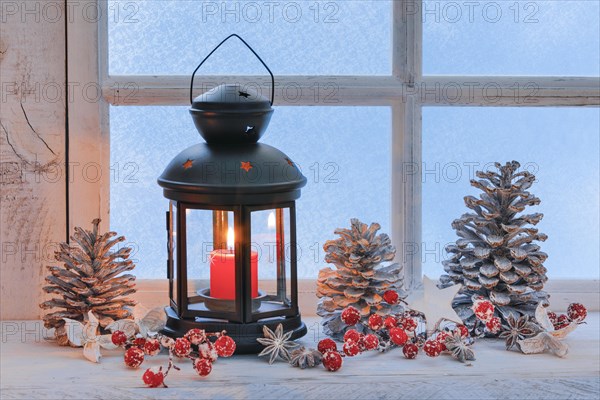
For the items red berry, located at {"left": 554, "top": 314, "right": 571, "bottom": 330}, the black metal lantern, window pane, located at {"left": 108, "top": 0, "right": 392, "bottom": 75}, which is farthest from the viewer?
window pane, located at {"left": 108, "top": 0, "right": 392, "bottom": 75}

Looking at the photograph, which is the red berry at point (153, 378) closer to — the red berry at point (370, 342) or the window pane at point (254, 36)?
the red berry at point (370, 342)

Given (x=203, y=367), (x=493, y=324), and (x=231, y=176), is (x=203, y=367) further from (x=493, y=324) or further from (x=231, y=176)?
(x=493, y=324)

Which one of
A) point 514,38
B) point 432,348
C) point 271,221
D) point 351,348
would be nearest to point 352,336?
point 351,348

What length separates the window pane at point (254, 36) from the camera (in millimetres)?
1839

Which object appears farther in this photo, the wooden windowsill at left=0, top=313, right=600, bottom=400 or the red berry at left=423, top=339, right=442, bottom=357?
the red berry at left=423, top=339, right=442, bottom=357

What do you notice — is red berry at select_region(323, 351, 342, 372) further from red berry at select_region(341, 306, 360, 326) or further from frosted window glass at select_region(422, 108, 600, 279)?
frosted window glass at select_region(422, 108, 600, 279)

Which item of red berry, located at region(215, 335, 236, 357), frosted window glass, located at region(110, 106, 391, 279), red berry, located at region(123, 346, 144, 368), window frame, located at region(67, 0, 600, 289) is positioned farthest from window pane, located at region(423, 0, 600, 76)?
red berry, located at region(123, 346, 144, 368)

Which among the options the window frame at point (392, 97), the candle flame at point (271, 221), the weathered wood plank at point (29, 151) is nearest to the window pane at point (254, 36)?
the window frame at point (392, 97)

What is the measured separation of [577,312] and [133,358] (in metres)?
A: 0.80

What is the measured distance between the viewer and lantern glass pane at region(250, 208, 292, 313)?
1621 mm

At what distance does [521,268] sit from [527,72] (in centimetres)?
42

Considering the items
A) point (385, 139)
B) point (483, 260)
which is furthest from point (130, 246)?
point (483, 260)

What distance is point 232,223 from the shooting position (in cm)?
162

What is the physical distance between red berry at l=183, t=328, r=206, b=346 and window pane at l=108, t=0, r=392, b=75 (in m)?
0.54
